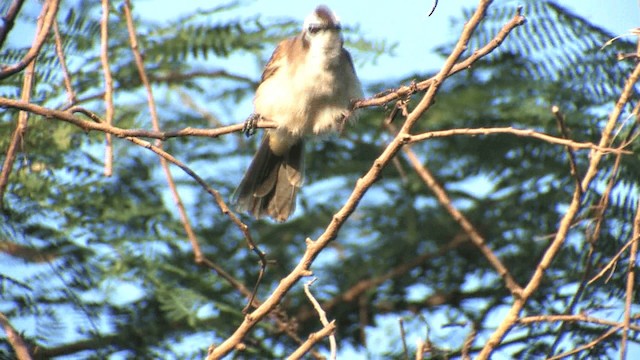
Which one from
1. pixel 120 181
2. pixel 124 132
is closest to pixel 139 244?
pixel 120 181

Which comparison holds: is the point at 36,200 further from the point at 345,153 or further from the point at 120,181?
the point at 345,153

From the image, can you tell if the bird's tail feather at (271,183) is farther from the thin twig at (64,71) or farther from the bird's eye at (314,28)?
the thin twig at (64,71)

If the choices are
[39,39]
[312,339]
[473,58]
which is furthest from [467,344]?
[39,39]

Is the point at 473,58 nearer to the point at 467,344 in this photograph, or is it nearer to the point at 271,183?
the point at 467,344

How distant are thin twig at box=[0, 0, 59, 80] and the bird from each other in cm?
144

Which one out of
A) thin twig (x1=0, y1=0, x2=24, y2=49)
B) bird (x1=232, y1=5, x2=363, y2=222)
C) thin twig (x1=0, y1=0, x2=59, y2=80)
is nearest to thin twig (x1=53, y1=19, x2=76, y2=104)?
Answer: thin twig (x1=0, y1=0, x2=59, y2=80)

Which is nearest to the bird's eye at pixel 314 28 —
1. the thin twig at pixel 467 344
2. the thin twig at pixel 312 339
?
the thin twig at pixel 467 344

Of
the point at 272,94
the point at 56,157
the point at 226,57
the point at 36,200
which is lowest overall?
the point at 36,200

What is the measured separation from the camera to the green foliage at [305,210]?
372 cm

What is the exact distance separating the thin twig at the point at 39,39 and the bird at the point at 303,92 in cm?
144

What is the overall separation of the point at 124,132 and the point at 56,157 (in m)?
1.64

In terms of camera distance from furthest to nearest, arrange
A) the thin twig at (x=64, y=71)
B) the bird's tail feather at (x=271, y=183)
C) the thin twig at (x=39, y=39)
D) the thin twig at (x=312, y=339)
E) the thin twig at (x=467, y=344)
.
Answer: the bird's tail feather at (x=271, y=183), the thin twig at (x=64, y=71), the thin twig at (x=467, y=344), the thin twig at (x=39, y=39), the thin twig at (x=312, y=339)

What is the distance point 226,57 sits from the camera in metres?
4.44

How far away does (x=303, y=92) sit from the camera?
159 inches
